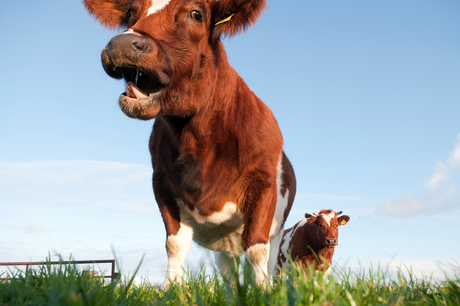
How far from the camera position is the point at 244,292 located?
77.1 inches

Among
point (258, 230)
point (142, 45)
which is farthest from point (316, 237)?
point (142, 45)

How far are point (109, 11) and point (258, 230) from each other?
330cm

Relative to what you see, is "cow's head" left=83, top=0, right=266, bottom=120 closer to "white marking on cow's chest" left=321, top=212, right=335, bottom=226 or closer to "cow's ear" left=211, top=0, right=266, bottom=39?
"cow's ear" left=211, top=0, right=266, bottom=39

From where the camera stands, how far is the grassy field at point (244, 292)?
6.57 ft

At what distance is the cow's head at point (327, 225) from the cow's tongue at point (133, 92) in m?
8.46

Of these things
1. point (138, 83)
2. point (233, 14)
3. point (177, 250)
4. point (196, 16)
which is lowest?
point (177, 250)

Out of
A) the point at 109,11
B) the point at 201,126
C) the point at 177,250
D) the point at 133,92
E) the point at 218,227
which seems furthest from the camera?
the point at 109,11

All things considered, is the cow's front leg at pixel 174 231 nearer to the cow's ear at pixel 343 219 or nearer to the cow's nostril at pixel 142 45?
the cow's nostril at pixel 142 45

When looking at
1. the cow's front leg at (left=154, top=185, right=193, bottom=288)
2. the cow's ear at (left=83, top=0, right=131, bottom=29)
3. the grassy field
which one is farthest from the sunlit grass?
the cow's ear at (left=83, top=0, right=131, bottom=29)

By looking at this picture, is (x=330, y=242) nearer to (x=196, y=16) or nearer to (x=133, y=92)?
(x=196, y=16)

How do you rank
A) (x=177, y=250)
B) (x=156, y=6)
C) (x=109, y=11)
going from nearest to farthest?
1. (x=156, y=6)
2. (x=177, y=250)
3. (x=109, y=11)

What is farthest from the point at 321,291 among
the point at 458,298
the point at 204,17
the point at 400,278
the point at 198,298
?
the point at 204,17

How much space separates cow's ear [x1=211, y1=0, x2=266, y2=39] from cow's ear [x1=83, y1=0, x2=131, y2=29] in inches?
58.5

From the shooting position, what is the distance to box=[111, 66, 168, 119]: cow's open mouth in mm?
3656
